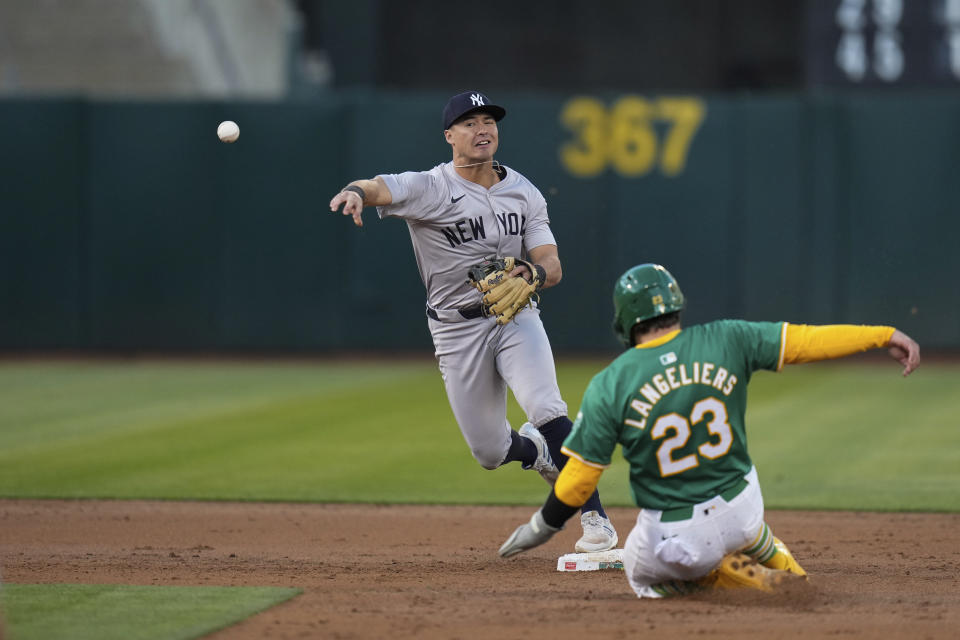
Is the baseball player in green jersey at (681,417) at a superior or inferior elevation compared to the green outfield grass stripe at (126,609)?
superior

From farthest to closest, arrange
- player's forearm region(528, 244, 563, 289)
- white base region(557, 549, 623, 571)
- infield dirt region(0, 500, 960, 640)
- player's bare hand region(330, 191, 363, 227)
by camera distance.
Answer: player's forearm region(528, 244, 563, 289)
white base region(557, 549, 623, 571)
player's bare hand region(330, 191, 363, 227)
infield dirt region(0, 500, 960, 640)

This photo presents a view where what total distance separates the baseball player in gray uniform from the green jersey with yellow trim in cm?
134

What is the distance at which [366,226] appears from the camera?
1673 centimetres

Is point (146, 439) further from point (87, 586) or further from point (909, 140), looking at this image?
point (909, 140)

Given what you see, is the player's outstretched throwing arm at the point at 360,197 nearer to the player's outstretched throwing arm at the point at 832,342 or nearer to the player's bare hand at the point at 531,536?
the player's bare hand at the point at 531,536

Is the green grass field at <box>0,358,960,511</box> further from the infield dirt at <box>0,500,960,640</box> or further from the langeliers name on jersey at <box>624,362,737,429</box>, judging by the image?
the langeliers name on jersey at <box>624,362,737,429</box>

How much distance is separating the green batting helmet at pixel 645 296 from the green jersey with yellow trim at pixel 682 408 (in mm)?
114

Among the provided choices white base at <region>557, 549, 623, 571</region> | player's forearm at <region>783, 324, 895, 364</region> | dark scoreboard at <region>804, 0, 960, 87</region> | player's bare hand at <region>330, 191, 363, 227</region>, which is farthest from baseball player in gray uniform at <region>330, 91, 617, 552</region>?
dark scoreboard at <region>804, 0, 960, 87</region>

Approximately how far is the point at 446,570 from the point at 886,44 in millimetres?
13492

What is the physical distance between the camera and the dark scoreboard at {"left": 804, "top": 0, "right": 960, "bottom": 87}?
57.7 ft

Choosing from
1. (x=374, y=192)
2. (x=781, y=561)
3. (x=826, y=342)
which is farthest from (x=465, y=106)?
(x=781, y=561)

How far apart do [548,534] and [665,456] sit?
1.90 feet

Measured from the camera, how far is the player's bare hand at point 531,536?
208 inches

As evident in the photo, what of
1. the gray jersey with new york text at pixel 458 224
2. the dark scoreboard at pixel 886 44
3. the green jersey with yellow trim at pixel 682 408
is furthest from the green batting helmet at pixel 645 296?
the dark scoreboard at pixel 886 44
